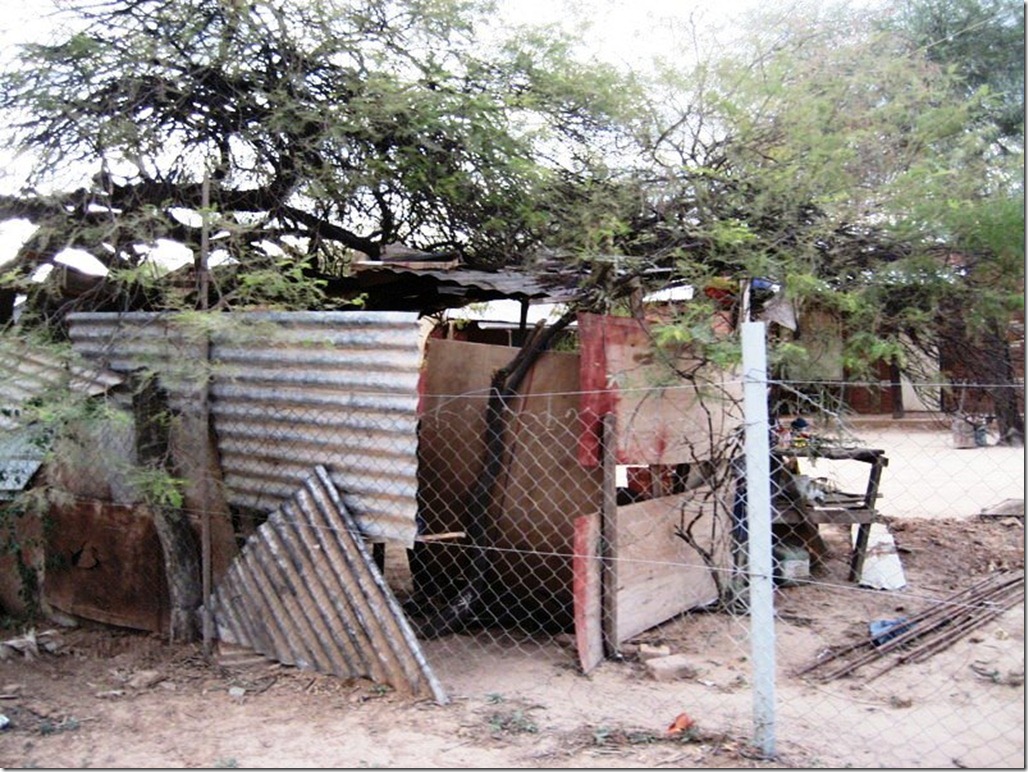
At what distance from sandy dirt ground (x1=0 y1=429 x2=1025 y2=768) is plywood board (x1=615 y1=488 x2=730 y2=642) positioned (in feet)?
0.42

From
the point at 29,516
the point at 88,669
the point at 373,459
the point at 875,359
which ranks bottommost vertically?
the point at 88,669

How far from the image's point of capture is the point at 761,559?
2.89 meters

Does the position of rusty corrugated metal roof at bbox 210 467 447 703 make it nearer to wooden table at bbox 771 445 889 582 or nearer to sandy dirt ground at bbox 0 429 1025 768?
sandy dirt ground at bbox 0 429 1025 768

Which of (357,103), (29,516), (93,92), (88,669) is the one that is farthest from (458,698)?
(93,92)

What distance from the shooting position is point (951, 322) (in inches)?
186

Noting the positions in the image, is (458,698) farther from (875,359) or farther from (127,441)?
(875,359)

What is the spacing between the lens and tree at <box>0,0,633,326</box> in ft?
17.9

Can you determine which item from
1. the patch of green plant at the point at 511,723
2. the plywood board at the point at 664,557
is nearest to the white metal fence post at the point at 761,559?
the patch of green plant at the point at 511,723

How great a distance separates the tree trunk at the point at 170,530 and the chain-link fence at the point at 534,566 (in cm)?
2

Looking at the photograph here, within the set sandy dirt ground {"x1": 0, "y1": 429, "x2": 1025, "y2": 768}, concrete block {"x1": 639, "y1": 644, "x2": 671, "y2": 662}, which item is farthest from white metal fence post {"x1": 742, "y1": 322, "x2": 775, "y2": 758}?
concrete block {"x1": 639, "y1": 644, "x2": 671, "y2": 662}

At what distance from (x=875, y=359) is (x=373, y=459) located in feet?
8.25

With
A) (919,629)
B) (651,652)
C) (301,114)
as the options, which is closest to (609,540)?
(651,652)

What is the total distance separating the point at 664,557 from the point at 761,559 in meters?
2.14

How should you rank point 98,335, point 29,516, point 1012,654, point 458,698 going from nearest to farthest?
1. point 458,698
2. point 1012,654
3. point 98,335
4. point 29,516
